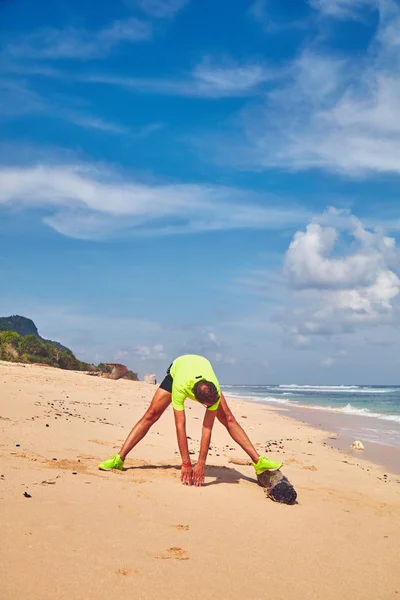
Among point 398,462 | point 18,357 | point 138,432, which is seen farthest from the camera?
point 18,357

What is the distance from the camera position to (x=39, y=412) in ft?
32.3

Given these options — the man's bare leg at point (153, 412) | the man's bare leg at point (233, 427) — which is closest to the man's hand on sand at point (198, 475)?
the man's bare leg at point (233, 427)

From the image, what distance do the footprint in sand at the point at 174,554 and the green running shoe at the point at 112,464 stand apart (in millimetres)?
2726

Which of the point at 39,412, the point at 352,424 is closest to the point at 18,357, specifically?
the point at 352,424

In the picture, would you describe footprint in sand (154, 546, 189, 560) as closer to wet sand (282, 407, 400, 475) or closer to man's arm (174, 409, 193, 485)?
man's arm (174, 409, 193, 485)

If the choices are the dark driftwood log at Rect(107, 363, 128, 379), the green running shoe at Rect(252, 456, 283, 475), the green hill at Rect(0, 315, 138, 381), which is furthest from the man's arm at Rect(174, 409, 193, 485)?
the green hill at Rect(0, 315, 138, 381)

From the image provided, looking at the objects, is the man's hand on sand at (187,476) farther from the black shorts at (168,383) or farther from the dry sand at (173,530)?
the black shorts at (168,383)

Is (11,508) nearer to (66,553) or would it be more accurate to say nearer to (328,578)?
(66,553)

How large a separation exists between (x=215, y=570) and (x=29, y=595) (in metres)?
1.25

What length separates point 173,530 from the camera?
428cm

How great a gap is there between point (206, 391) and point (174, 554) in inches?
106

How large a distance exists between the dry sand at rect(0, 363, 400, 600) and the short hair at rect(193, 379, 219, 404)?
3.25 ft

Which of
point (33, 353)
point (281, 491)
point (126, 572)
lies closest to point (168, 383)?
point (281, 491)

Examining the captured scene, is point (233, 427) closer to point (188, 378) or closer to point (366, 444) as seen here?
point (188, 378)
